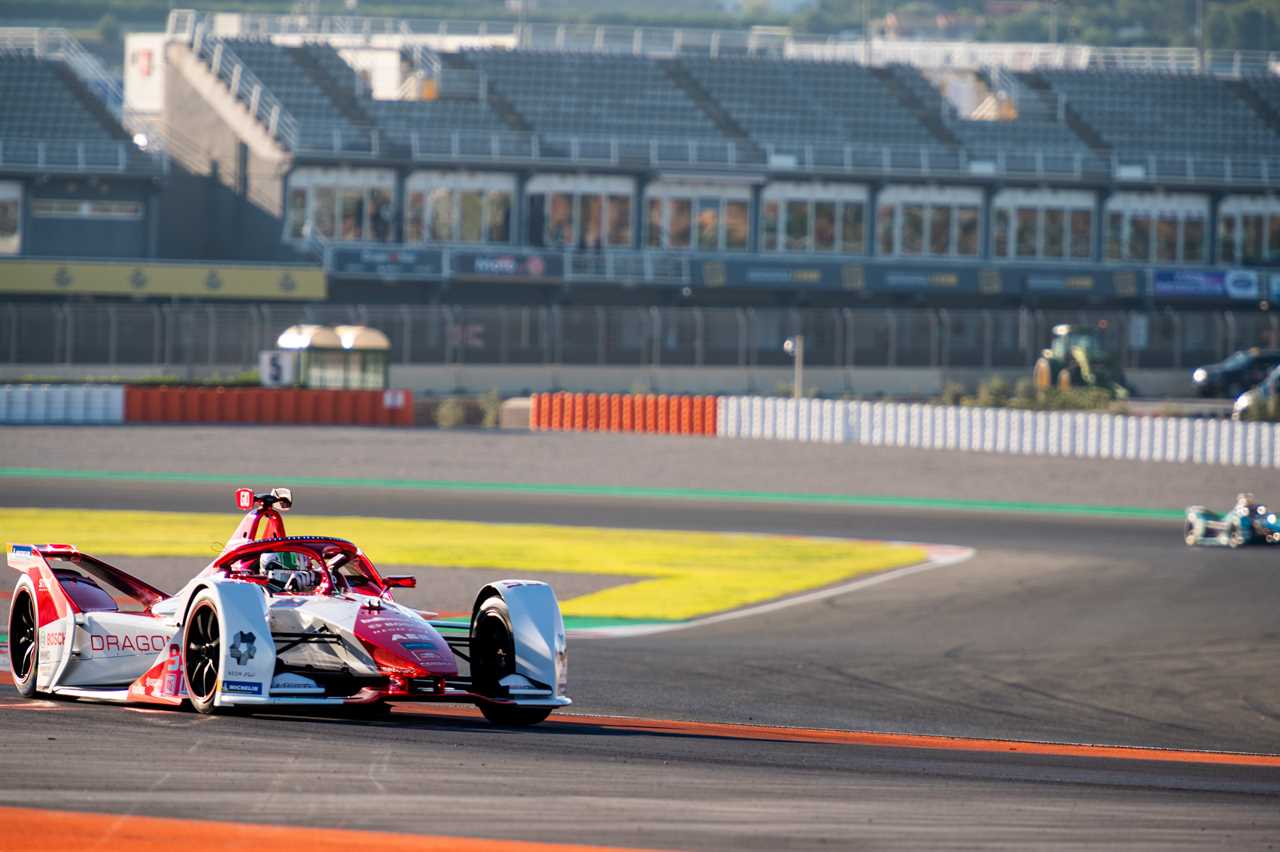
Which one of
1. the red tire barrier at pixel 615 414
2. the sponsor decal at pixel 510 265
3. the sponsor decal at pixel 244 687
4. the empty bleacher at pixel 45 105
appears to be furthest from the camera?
the empty bleacher at pixel 45 105

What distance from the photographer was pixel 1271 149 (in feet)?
236

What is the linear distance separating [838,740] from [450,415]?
3262 centimetres

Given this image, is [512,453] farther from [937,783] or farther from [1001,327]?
[937,783]

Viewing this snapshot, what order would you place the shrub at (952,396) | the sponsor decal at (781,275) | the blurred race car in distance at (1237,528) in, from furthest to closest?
1. the sponsor decal at (781,275)
2. the shrub at (952,396)
3. the blurred race car in distance at (1237,528)

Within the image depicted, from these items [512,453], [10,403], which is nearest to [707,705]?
[512,453]

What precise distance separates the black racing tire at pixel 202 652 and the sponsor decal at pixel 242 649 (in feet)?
0.76

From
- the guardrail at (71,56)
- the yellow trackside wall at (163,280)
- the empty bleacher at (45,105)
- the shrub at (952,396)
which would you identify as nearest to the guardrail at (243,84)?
the guardrail at (71,56)

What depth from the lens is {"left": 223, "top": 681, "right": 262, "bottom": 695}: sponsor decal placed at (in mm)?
10828

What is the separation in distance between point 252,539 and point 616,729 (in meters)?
2.71

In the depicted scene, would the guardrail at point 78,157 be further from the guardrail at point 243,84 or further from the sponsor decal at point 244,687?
the sponsor decal at point 244,687

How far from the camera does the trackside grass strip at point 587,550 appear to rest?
70.7 feet

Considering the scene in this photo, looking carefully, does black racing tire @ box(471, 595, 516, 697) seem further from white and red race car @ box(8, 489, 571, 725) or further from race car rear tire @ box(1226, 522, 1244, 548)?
race car rear tire @ box(1226, 522, 1244, 548)

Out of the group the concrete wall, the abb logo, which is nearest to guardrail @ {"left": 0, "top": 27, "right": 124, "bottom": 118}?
the concrete wall

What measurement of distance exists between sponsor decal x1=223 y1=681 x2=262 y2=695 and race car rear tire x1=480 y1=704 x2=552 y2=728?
148 centimetres
